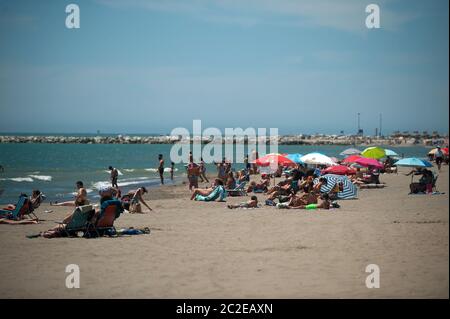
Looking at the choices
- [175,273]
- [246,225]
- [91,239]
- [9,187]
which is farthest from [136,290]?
[9,187]

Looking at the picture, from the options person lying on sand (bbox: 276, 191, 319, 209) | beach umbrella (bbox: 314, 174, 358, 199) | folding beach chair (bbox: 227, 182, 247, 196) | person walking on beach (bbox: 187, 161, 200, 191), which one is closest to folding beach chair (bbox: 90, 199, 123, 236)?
person lying on sand (bbox: 276, 191, 319, 209)

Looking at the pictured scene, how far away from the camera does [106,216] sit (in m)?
9.81

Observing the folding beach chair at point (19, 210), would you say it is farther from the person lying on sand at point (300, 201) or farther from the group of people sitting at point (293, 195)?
the person lying on sand at point (300, 201)

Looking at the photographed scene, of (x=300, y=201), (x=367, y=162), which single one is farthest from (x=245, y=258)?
(x=367, y=162)

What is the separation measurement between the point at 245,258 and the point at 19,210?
20.0ft

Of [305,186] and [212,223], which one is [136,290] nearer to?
[212,223]

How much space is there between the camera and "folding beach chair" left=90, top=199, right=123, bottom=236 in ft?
31.9

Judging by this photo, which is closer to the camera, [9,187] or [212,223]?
[212,223]

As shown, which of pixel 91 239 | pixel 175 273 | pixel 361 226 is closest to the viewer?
pixel 175 273

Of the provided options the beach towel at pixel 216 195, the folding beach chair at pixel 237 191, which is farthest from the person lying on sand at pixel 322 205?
the folding beach chair at pixel 237 191

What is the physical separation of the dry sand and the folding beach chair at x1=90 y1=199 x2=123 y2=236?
351mm

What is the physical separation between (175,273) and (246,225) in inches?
160

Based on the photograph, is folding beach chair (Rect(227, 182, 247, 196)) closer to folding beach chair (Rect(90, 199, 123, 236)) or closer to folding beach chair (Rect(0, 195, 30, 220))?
folding beach chair (Rect(0, 195, 30, 220))

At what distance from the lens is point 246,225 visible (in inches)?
432
